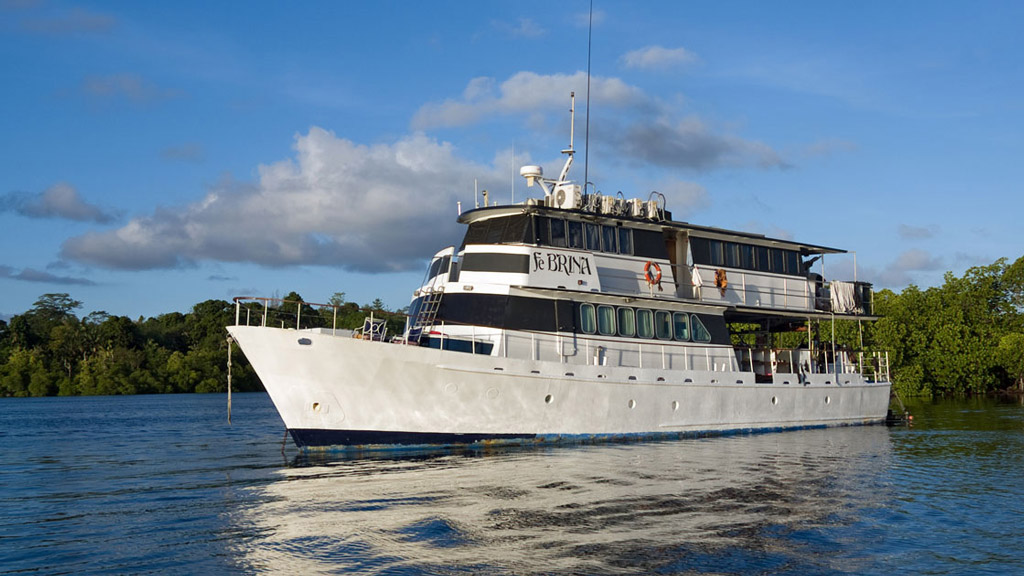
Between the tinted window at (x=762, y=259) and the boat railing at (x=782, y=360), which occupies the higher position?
the tinted window at (x=762, y=259)

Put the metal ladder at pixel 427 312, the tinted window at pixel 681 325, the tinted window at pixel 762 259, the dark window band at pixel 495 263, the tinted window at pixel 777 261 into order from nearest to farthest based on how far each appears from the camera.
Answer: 1. the metal ladder at pixel 427 312
2. the dark window band at pixel 495 263
3. the tinted window at pixel 681 325
4. the tinted window at pixel 762 259
5. the tinted window at pixel 777 261

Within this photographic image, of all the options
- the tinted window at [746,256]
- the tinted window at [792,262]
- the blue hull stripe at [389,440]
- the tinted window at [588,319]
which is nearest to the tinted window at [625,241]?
the tinted window at [588,319]

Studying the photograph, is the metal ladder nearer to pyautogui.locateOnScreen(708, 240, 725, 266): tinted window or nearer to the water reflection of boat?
the water reflection of boat

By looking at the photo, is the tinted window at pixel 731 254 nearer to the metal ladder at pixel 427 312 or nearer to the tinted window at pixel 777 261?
the tinted window at pixel 777 261

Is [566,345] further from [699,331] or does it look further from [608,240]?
[699,331]

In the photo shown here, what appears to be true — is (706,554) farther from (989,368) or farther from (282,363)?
(989,368)

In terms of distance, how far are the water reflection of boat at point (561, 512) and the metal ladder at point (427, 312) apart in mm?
3662

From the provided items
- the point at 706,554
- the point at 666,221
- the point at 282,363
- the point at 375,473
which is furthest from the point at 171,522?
the point at 666,221

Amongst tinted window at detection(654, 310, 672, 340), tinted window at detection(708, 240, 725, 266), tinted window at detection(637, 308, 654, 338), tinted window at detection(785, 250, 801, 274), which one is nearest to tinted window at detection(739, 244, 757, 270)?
tinted window at detection(708, 240, 725, 266)

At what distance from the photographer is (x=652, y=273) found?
23.6 m

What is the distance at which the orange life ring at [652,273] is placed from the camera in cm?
2356

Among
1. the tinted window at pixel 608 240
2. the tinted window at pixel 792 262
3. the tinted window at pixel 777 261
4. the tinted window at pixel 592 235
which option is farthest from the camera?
the tinted window at pixel 792 262

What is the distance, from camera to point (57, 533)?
12.0 meters

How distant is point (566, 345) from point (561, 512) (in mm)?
8766
